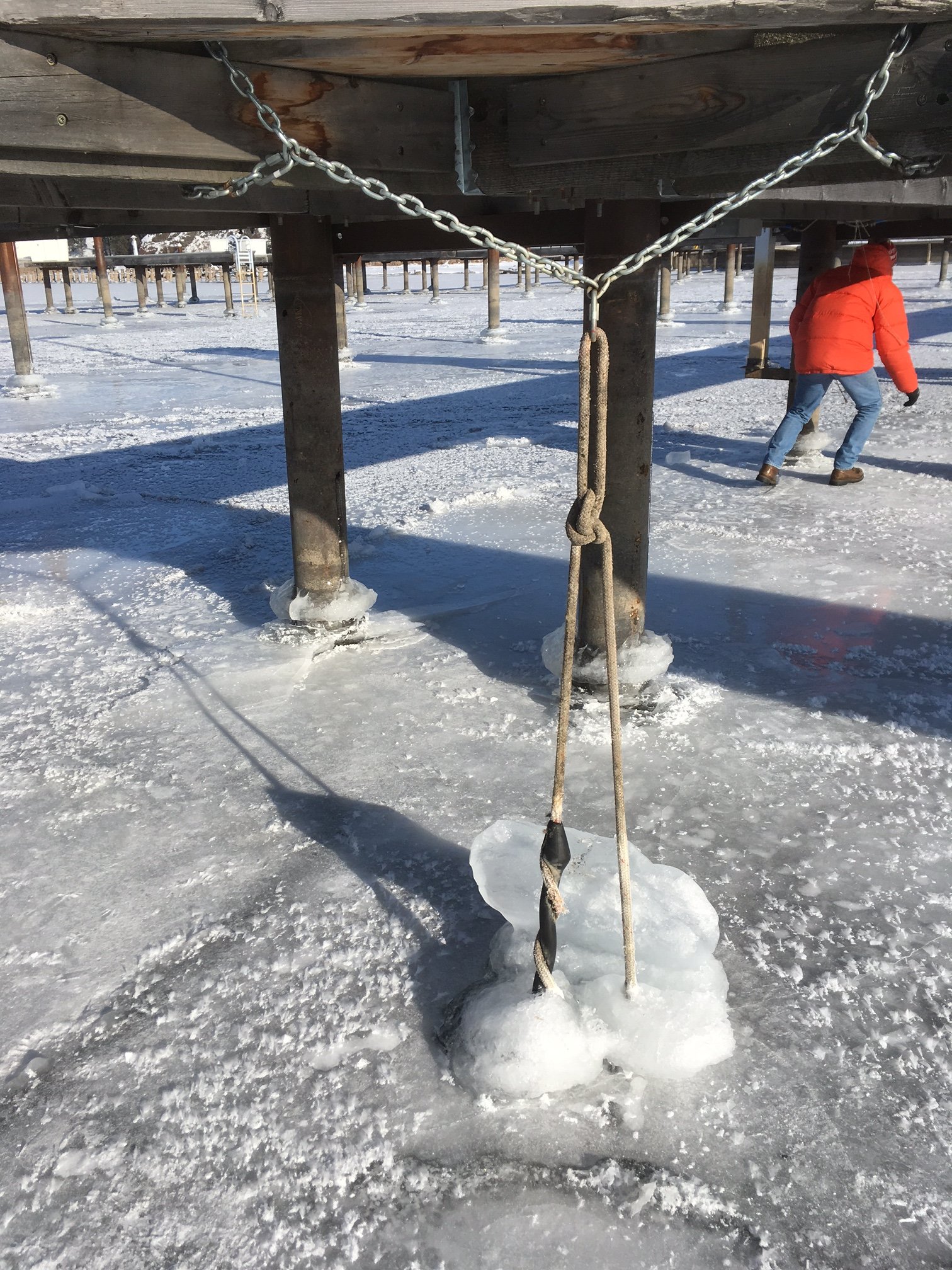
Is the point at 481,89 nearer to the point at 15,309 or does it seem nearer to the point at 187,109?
the point at 187,109

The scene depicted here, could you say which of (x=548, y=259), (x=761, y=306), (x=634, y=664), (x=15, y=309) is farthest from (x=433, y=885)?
(x=15, y=309)

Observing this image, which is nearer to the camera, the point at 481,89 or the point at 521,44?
the point at 521,44

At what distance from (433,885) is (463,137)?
2110 mm

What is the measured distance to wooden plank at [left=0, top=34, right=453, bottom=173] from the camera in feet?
7.06

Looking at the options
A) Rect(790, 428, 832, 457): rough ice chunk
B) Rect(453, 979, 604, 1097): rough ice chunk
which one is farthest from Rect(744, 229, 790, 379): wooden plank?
Rect(453, 979, 604, 1097): rough ice chunk

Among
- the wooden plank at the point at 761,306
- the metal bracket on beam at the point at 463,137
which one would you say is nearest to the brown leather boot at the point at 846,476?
the wooden plank at the point at 761,306

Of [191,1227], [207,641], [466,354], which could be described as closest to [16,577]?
[207,641]

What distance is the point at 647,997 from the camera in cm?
225

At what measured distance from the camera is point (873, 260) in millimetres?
6316

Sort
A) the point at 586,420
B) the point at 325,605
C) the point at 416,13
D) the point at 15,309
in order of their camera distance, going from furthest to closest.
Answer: the point at 15,309 → the point at 325,605 → the point at 586,420 → the point at 416,13

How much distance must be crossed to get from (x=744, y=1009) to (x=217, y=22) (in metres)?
2.36

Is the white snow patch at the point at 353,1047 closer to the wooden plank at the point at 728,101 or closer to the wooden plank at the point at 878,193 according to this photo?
the wooden plank at the point at 728,101

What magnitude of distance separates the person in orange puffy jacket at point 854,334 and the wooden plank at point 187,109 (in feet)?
14.4

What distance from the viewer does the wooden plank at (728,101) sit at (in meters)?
2.37
